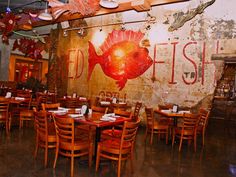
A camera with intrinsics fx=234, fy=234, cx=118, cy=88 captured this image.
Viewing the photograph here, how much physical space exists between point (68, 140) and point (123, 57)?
5168 mm

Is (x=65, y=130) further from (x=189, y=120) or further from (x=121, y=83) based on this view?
(x=121, y=83)

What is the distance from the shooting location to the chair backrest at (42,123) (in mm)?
3748

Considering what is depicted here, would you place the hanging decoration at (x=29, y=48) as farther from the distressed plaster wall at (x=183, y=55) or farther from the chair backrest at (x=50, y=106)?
the chair backrest at (x=50, y=106)

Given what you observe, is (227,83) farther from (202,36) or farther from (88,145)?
(88,145)

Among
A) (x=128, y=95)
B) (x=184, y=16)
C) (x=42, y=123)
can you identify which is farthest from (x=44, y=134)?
(x=184, y=16)

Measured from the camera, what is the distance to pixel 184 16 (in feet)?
23.4

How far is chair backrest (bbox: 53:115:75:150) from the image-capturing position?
339 centimetres

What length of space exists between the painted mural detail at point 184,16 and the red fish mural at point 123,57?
3.83ft

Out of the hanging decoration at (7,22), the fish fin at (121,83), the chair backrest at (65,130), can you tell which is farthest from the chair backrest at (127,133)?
the hanging decoration at (7,22)

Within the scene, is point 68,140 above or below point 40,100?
below

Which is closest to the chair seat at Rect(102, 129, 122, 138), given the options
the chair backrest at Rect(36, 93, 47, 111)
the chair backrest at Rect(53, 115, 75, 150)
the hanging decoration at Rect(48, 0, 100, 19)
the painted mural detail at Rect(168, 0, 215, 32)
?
the chair backrest at Rect(53, 115, 75, 150)

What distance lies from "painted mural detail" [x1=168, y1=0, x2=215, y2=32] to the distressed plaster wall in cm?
10

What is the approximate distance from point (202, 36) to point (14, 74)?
12710 mm

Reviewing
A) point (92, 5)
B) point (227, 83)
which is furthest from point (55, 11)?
point (227, 83)
